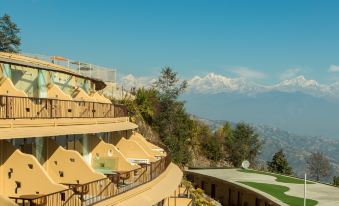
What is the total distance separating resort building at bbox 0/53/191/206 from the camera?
16.9 metres

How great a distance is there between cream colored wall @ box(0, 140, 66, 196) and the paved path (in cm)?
2665

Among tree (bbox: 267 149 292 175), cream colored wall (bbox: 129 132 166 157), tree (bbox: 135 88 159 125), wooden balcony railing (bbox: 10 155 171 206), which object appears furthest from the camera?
tree (bbox: 267 149 292 175)

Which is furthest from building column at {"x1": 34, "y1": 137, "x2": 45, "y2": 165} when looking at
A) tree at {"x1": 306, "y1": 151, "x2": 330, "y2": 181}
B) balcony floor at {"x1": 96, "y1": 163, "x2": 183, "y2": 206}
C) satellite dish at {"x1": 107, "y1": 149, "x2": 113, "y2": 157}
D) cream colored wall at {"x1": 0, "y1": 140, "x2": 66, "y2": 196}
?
tree at {"x1": 306, "y1": 151, "x2": 330, "y2": 181}

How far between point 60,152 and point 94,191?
2.28m

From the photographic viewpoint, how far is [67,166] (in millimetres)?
19719

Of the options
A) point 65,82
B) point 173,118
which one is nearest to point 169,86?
point 173,118

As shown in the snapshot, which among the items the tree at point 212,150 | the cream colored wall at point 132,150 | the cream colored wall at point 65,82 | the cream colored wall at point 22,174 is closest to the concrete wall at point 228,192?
the cream colored wall at point 132,150

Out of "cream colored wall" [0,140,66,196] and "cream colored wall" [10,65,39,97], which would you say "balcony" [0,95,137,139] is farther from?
"cream colored wall" [10,65,39,97]

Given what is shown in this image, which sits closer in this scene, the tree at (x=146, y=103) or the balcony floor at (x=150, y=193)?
the balcony floor at (x=150, y=193)

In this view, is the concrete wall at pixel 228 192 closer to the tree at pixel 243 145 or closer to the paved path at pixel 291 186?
the paved path at pixel 291 186

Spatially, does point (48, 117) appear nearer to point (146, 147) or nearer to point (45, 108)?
point (45, 108)

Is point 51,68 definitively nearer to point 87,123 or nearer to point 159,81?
point 87,123

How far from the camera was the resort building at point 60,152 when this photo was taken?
16938mm

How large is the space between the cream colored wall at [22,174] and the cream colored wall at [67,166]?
2.66 metres
